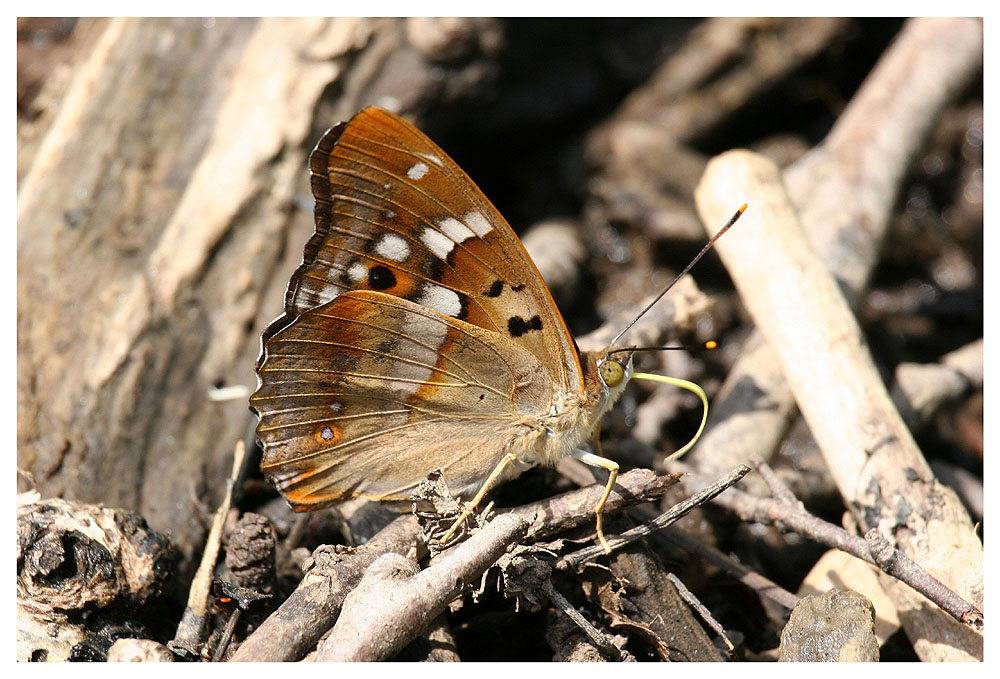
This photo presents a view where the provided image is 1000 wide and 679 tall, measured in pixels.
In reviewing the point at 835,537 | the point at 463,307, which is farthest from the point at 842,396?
the point at 463,307

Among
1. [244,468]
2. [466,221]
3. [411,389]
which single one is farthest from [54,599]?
[466,221]

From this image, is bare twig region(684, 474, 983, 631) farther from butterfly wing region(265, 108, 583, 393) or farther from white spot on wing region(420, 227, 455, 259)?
white spot on wing region(420, 227, 455, 259)

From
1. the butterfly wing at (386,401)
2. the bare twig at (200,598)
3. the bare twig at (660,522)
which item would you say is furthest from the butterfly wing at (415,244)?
the bare twig at (200,598)

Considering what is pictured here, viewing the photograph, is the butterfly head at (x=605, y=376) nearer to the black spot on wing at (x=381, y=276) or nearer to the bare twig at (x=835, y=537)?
the bare twig at (x=835, y=537)

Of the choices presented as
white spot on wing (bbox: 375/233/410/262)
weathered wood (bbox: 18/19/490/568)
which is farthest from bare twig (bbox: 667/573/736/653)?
weathered wood (bbox: 18/19/490/568)

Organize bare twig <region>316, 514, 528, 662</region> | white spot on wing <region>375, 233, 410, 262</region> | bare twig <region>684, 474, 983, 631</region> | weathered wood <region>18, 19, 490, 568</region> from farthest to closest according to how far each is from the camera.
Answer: weathered wood <region>18, 19, 490, 568</region> → white spot on wing <region>375, 233, 410, 262</region> → bare twig <region>684, 474, 983, 631</region> → bare twig <region>316, 514, 528, 662</region>

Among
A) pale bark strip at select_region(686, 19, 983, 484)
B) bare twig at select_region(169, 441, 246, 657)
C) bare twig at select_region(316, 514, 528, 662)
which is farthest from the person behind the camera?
pale bark strip at select_region(686, 19, 983, 484)

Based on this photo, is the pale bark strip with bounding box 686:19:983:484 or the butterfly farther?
the pale bark strip with bounding box 686:19:983:484
